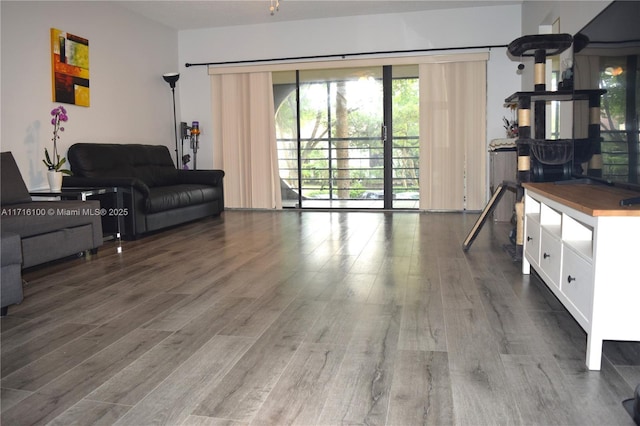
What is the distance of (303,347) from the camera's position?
2.05 m

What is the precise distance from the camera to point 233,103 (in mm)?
6961

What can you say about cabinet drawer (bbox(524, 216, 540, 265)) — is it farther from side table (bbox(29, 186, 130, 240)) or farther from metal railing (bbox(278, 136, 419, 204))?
metal railing (bbox(278, 136, 419, 204))

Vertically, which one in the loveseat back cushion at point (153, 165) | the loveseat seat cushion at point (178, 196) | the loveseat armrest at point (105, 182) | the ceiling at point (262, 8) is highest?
the ceiling at point (262, 8)

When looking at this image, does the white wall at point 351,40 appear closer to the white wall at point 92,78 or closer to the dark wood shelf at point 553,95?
the white wall at point 92,78

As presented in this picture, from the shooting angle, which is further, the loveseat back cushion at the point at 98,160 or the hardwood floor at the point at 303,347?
the loveseat back cushion at the point at 98,160

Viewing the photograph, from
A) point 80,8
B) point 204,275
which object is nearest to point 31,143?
point 80,8

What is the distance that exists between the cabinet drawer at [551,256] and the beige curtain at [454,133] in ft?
12.3

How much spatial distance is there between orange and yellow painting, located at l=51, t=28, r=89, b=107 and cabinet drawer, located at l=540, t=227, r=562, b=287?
14.5ft

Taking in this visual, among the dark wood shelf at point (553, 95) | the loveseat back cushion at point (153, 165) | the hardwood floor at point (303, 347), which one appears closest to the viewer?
the hardwood floor at point (303, 347)

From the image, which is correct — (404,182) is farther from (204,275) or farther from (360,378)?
(360,378)

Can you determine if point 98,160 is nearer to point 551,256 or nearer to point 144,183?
point 144,183

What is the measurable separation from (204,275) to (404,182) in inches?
153

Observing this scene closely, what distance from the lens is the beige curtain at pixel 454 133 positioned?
621 centimetres

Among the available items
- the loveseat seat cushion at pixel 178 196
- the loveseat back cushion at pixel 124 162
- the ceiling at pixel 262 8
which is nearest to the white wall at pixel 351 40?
the ceiling at pixel 262 8
